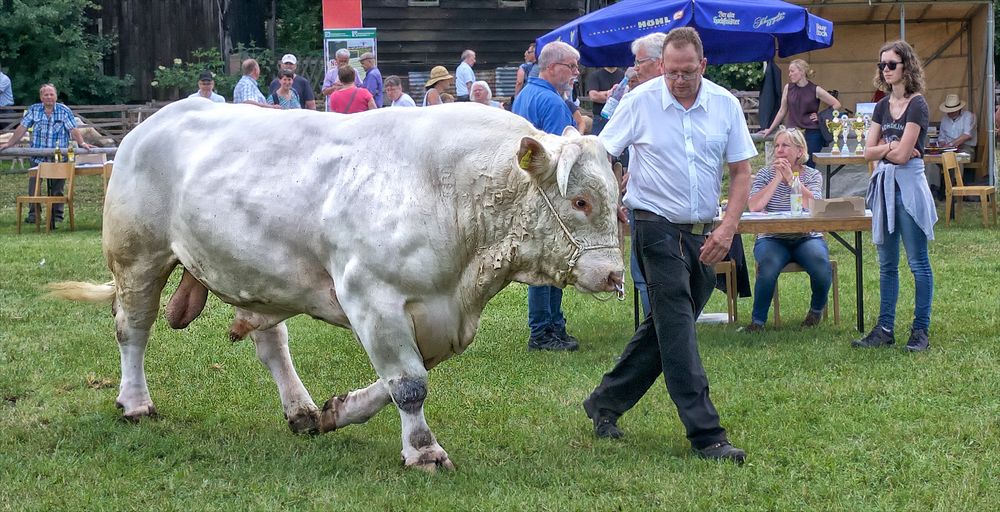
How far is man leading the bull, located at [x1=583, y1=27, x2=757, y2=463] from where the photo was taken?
18.6ft

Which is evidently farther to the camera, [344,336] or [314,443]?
[344,336]

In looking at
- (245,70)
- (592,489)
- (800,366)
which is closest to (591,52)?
(245,70)

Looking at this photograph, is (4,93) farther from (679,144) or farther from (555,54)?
(679,144)

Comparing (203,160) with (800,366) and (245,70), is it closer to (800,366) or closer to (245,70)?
(800,366)

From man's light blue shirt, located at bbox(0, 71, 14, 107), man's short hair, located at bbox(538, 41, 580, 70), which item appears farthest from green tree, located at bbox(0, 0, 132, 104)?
man's short hair, located at bbox(538, 41, 580, 70)

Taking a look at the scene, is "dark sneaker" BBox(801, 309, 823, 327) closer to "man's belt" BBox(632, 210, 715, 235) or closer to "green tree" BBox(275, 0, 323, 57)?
"man's belt" BBox(632, 210, 715, 235)

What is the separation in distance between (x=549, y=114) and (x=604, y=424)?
2.97 m

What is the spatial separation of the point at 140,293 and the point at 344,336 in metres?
2.74

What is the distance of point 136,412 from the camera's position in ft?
21.7

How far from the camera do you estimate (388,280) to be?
17.5 ft

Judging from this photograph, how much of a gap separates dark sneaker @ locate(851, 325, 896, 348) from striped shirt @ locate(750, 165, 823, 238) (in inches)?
41.4

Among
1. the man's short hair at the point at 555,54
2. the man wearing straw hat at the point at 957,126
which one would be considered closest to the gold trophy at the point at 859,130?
the man wearing straw hat at the point at 957,126

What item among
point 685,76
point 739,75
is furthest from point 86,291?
point 739,75

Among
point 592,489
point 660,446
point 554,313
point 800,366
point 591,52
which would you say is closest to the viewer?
point 592,489
